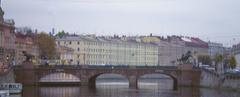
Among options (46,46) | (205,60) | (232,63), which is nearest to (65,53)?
(46,46)

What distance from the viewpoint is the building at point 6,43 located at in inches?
4604

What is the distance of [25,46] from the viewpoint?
518ft

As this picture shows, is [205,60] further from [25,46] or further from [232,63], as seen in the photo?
[25,46]

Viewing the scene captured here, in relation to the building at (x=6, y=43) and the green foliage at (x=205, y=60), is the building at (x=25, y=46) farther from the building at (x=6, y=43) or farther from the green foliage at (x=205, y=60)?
the green foliage at (x=205, y=60)

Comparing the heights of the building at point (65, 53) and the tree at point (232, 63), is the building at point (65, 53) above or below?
above

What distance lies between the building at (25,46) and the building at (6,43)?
14382 millimetres

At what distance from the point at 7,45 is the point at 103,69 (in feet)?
71.8

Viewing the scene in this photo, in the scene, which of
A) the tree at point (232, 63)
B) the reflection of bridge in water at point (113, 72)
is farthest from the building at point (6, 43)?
the tree at point (232, 63)

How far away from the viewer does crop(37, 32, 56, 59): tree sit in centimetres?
16025

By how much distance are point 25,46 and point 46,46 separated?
533cm

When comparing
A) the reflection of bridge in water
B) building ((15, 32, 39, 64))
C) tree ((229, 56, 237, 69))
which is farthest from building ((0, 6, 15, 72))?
tree ((229, 56, 237, 69))

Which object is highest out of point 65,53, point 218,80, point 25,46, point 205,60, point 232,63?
point 25,46

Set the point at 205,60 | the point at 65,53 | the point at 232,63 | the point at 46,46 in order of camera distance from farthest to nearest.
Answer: the point at 205,60 < the point at 65,53 < the point at 46,46 < the point at 232,63

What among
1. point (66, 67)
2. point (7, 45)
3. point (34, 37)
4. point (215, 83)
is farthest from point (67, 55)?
point (215, 83)
